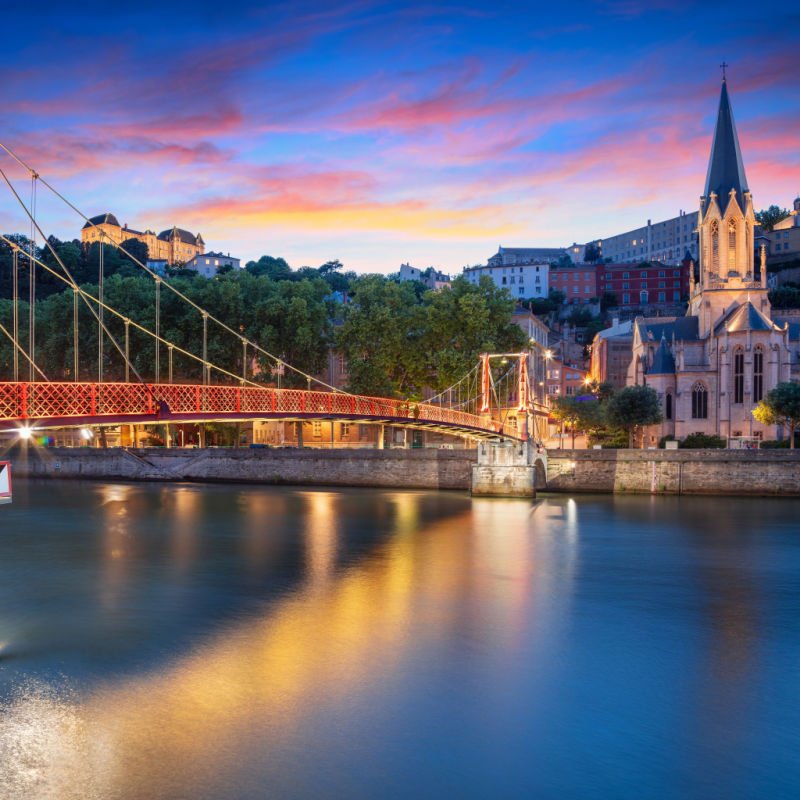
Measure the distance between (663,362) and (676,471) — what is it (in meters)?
23.5

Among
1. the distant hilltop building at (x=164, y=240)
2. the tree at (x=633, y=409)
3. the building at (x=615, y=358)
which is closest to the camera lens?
the tree at (x=633, y=409)

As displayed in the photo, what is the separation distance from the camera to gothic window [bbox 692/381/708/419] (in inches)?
2377

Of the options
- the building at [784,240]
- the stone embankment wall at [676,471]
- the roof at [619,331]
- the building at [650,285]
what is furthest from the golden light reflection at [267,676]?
the building at [784,240]

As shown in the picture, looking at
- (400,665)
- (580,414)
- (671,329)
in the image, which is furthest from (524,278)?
(400,665)

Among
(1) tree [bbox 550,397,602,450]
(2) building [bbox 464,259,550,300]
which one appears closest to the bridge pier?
(1) tree [bbox 550,397,602,450]

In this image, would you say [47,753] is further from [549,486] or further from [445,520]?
[549,486]

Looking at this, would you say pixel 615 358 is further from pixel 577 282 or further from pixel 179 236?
pixel 179 236

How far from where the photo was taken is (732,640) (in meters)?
15.5

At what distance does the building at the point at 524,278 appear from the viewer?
396ft

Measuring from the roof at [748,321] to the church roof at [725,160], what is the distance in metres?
11.1

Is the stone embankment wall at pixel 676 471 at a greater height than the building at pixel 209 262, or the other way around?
the building at pixel 209 262

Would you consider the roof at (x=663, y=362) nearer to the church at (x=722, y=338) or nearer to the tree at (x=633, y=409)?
the church at (x=722, y=338)

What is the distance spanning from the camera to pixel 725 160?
224ft

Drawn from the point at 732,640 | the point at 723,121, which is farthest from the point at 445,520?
the point at 723,121
